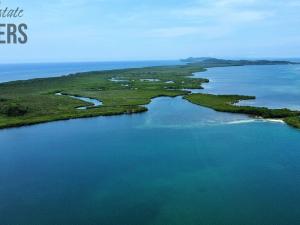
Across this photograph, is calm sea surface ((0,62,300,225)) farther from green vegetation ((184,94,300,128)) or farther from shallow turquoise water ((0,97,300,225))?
green vegetation ((184,94,300,128))

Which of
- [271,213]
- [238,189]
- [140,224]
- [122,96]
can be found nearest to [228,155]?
[238,189]

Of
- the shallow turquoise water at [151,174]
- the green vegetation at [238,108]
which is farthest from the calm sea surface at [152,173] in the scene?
the green vegetation at [238,108]

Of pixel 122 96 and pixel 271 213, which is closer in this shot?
pixel 271 213

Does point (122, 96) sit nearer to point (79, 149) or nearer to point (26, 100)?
point (26, 100)

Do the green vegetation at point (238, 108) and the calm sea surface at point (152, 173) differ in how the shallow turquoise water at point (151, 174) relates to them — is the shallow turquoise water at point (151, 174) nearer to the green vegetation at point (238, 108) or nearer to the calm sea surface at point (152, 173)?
the calm sea surface at point (152, 173)

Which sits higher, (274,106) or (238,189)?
(274,106)

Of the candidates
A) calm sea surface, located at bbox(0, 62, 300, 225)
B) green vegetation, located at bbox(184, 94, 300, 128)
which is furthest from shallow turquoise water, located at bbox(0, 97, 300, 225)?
green vegetation, located at bbox(184, 94, 300, 128)
